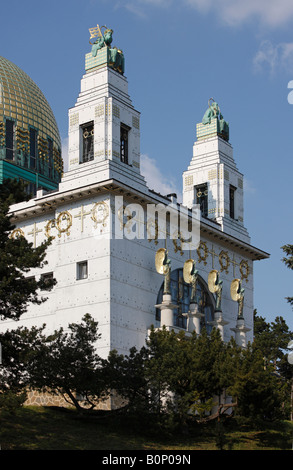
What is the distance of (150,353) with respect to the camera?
122 ft

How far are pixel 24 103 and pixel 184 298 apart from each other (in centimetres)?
2525

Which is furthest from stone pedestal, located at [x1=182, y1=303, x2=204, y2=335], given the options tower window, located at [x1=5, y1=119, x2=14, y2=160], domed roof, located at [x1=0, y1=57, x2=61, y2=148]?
domed roof, located at [x1=0, y1=57, x2=61, y2=148]

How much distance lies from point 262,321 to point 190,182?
22.7m

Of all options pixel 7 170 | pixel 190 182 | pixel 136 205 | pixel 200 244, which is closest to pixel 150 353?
pixel 136 205

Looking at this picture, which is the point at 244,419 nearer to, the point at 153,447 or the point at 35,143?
the point at 153,447

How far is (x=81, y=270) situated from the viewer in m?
43.8

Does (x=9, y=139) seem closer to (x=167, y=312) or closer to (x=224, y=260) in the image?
(x=224, y=260)

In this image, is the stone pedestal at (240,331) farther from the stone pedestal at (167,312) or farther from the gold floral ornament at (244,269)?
the stone pedestal at (167,312)

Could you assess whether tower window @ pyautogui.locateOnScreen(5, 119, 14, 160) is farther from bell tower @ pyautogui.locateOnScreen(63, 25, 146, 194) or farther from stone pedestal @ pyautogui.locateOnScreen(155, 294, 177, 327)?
stone pedestal @ pyautogui.locateOnScreen(155, 294, 177, 327)

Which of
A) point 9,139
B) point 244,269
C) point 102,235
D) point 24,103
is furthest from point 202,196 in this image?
point 24,103

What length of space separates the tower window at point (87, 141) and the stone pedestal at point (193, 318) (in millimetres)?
10053

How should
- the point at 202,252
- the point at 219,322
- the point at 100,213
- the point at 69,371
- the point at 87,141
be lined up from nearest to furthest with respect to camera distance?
the point at 69,371, the point at 100,213, the point at 87,141, the point at 219,322, the point at 202,252

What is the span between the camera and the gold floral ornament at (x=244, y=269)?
53750 mm

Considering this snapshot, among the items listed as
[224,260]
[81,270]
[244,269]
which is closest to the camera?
[81,270]
